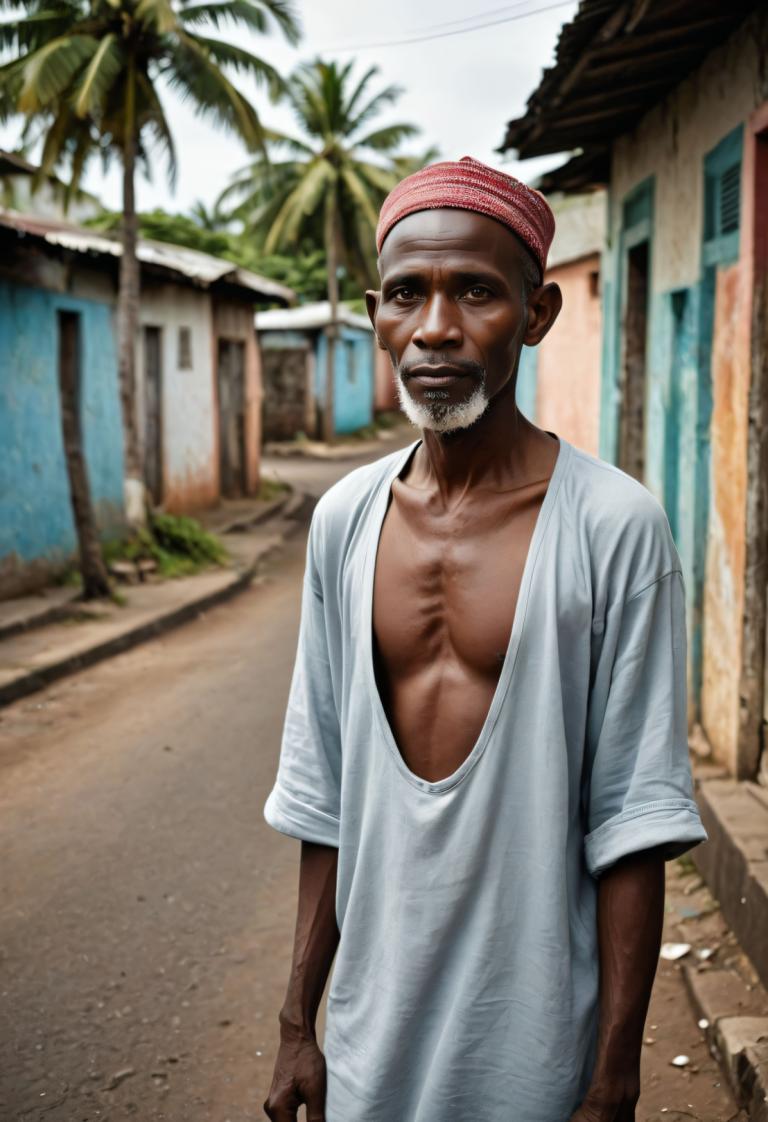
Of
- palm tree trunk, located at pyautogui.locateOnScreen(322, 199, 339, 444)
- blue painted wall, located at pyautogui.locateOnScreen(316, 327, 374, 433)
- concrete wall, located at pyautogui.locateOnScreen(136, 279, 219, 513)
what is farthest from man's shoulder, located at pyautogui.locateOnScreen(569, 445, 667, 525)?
blue painted wall, located at pyautogui.locateOnScreen(316, 327, 374, 433)

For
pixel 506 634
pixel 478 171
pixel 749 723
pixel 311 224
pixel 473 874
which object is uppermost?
pixel 311 224

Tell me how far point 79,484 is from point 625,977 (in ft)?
29.8

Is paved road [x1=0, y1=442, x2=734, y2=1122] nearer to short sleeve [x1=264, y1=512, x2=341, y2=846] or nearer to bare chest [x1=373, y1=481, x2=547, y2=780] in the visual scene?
short sleeve [x1=264, y1=512, x2=341, y2=846]

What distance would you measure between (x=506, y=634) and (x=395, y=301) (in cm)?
50

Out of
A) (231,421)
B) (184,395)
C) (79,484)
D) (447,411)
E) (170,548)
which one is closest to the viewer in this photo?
(447,411)

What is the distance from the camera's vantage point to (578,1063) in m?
1.63

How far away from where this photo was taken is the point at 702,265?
576 centimetres

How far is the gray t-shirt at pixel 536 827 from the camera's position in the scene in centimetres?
160

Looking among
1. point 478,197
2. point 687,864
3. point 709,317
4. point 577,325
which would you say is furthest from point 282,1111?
point 577,325

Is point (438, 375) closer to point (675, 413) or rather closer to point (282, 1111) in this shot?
point (282, 1111)

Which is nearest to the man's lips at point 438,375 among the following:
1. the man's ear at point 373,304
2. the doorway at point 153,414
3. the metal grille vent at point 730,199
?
the man's ear at point 373,304

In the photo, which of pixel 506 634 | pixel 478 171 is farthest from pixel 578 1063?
pixel 478 171

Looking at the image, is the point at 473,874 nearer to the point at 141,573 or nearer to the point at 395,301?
the point at 395,301

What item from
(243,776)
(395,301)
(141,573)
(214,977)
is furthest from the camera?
(141,573)
